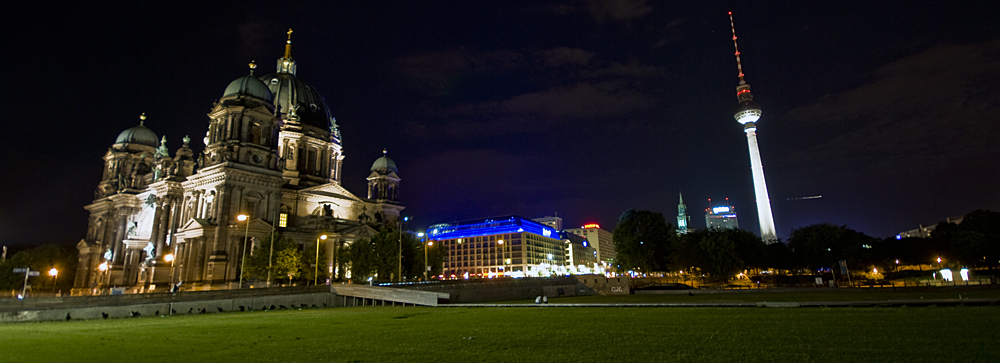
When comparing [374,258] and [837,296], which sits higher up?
[374,258]

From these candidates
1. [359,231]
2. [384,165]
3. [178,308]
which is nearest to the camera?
[178,308]

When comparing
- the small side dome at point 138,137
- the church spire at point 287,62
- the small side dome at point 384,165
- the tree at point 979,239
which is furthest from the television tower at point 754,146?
the small side dome at point 138,137

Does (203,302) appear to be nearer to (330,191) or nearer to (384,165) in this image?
(330,191)

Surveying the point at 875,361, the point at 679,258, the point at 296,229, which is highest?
the point at 296,229

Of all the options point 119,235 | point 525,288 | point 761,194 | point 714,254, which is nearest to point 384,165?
point 119,235

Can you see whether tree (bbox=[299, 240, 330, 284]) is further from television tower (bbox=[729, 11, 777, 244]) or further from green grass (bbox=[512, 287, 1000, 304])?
television tower (bbox=[729, 11, 777, 244])

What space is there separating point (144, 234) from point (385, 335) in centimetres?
8280

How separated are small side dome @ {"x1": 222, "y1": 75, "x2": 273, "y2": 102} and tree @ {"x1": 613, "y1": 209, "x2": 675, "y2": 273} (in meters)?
58.9

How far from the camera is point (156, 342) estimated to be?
517 inches

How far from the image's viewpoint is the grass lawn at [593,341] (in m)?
9.02

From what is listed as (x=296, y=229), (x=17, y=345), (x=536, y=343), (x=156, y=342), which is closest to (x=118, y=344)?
(x=156, y=342)

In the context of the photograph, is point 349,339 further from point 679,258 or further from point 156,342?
point 679,258

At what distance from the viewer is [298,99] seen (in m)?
86.4

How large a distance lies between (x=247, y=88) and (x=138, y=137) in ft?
142
